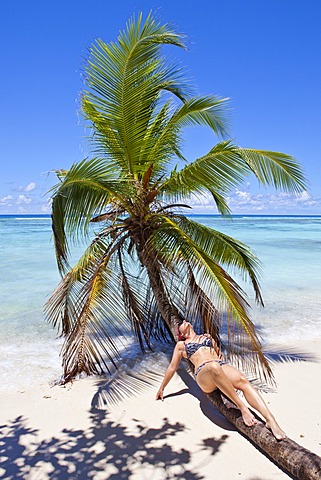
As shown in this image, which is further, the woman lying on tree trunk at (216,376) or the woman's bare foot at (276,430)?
the woman lying on tree trunk at (216,376)

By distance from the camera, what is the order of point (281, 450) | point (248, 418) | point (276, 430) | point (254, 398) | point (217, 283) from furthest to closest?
point (217, 283)
point (254, 398)
point (248, 418)
point (276, 430)
point (281, 450)

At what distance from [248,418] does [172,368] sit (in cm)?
117

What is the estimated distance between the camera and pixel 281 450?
357cm

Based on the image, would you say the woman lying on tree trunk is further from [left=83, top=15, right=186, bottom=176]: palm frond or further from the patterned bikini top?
[left=83, top=15, right=186, bottom=176]: palm frond

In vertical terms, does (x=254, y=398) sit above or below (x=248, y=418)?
above

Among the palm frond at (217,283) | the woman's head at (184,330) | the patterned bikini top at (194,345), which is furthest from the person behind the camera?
the woman's head at (184,330)

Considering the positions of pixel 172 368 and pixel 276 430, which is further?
pixel 172 368

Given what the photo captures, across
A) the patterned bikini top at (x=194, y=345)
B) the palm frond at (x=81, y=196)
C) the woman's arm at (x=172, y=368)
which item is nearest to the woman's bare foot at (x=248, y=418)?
the patterned bikini top at (x=194, y=345)

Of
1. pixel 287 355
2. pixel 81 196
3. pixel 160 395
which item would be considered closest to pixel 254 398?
pixel 160 395

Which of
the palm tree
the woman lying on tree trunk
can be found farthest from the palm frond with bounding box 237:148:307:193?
the woman lying on tree trunk

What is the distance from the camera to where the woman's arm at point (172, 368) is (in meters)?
4.94

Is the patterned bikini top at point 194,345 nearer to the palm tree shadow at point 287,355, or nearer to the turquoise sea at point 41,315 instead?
the palm tree shadow at point 287,355

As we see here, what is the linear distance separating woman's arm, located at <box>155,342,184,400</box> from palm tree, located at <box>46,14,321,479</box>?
562 millimetres

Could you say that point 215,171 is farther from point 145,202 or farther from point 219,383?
point 219,383
